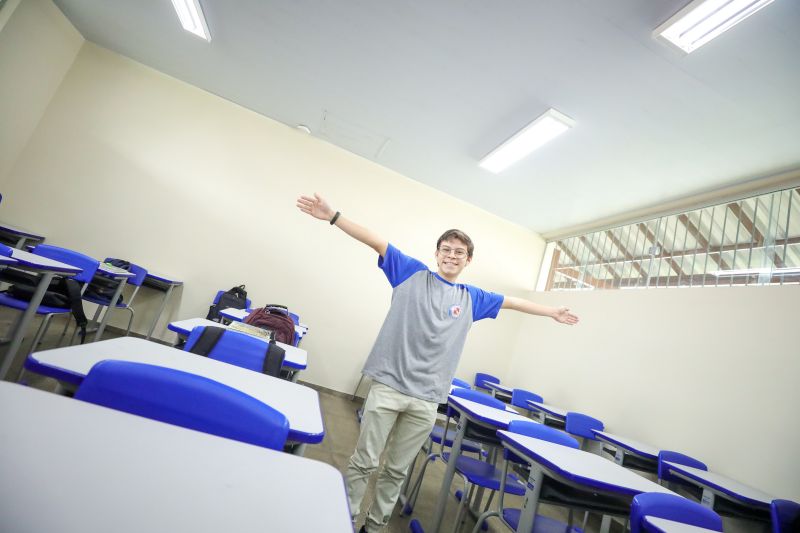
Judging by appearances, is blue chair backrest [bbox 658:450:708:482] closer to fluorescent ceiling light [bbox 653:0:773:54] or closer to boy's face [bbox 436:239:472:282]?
boy's face [bbox 436:239:472:282]

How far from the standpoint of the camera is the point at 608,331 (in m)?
4.42

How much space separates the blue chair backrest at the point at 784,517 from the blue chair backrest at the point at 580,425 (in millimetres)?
1539

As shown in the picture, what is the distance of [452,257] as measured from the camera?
1.89 metres

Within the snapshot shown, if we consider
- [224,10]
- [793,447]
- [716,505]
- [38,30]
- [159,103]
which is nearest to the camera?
[716,505]

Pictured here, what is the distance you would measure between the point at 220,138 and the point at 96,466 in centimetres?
527

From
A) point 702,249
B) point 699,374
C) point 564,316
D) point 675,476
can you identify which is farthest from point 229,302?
point 702,249

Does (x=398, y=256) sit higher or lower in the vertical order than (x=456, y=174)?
lower

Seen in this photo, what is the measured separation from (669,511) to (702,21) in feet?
9.08

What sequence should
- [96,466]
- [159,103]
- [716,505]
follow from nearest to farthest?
[96,466]
[716,505]
[159,103]

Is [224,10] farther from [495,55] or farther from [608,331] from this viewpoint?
[608,331]

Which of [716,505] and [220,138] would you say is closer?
[716,505]

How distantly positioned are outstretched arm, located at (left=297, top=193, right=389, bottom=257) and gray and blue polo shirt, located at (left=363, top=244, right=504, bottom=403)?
123 mm

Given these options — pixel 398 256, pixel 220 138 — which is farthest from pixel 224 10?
pixel 398 256

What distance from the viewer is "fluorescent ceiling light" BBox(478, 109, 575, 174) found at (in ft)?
11.0
